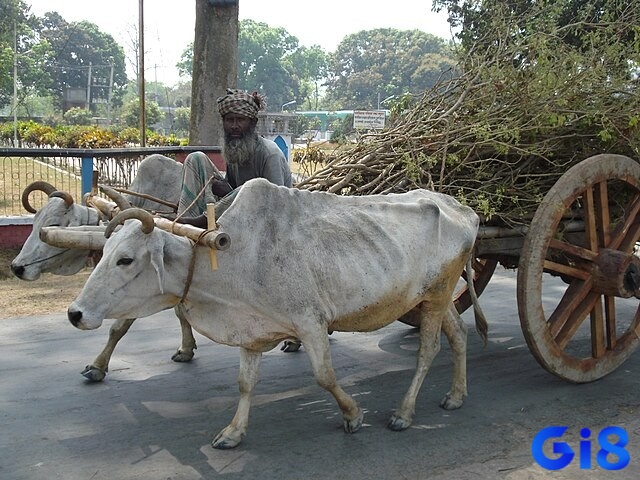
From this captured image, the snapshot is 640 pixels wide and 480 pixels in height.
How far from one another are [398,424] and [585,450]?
0.93m

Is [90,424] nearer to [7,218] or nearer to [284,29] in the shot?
[7,218]

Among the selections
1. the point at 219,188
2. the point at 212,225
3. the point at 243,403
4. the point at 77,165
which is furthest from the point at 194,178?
the point at 77,165

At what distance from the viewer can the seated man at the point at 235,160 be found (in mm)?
4062

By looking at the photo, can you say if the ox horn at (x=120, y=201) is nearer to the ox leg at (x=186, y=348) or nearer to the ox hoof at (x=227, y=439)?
the ox hoof at (x=227, y=439)

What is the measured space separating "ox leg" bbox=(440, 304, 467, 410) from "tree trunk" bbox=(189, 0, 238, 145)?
24.3 feet

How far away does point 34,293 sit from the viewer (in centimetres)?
Result: 757

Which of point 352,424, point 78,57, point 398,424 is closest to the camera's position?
point 352,424

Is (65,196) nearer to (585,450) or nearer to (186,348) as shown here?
(186,348)

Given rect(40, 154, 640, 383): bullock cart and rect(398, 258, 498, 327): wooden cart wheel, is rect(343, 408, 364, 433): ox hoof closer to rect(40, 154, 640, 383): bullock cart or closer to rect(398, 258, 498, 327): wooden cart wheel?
rect(40, 154, 640, 383): bullock cart

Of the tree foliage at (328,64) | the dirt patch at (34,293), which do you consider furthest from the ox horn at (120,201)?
the tree foliage at (328,64)

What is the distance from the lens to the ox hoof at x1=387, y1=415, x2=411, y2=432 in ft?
12.7

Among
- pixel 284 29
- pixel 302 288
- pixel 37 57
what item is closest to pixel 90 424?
pixel 302 288

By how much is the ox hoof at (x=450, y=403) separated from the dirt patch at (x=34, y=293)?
3.95m

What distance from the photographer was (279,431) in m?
3.85
